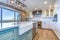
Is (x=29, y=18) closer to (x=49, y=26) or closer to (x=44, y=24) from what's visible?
(x=44, y=24)

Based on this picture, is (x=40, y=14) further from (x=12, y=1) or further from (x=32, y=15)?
(x=12, y=1)

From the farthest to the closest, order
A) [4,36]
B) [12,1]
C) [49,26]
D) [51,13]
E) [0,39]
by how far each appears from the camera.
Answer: [51,13] → [49,26] → [12,1] → [4,36] → [0,39]

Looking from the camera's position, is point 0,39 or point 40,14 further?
point 40,14

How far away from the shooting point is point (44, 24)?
9742 millimetres

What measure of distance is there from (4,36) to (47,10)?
382 inches

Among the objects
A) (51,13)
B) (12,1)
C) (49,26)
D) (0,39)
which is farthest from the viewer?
(51,13)

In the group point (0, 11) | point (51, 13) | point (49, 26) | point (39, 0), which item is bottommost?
point (49, 26)

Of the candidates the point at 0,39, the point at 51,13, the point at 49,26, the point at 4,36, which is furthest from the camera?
the point at 51,13

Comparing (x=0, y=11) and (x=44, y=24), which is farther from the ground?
(x=0, y=11)

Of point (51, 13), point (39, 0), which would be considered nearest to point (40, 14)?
point (51, 13)

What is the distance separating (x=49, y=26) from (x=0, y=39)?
27.6 ft

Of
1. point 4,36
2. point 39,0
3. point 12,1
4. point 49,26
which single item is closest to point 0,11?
point 4,36

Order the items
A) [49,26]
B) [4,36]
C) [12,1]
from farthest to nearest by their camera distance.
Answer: [49,26], [12,1], [4,36]

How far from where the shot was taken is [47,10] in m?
10.5
